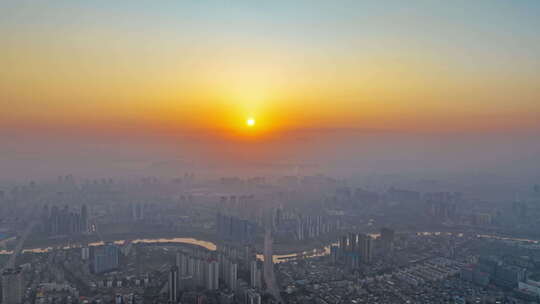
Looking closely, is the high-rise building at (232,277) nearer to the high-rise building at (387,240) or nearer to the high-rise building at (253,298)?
the high-rise building at (253,298)

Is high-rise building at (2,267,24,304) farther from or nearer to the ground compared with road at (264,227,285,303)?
farther from the ground

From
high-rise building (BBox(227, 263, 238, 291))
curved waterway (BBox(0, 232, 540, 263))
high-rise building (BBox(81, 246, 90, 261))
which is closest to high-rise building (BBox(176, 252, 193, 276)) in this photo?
high-rise building (BBox(227, 263, 238, 291))

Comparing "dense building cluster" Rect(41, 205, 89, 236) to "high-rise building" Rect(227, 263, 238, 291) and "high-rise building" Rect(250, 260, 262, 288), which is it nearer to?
A: "high-rise building" Rect(227, 263, 238, 291)

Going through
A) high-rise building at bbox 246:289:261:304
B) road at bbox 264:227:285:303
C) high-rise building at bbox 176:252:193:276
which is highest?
high-rise building at bbox 176:252:193:276

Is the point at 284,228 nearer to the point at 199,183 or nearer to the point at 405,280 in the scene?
the point at 405,280

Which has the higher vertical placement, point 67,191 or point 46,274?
point 67,191

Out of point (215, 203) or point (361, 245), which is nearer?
point (361, 245)

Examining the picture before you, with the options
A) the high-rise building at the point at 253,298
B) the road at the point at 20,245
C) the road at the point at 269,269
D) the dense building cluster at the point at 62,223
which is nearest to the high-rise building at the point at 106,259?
the road at the point at 20,245

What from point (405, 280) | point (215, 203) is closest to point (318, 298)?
point (405, 280)

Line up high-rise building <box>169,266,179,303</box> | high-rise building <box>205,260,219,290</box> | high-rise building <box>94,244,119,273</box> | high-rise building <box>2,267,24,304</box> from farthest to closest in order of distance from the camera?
1. high-rise building <box>94,244,119,273</box>
2. high-rise building <box>205,260,219,290</box>
3. high-rise building <box>169,266,179,303</box>
4. high-rise building <box>2,267,24,304</box>

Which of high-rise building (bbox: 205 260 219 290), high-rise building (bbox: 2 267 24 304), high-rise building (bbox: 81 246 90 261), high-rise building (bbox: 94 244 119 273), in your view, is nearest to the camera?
high-rise building (bbox: 2 267 24 304)
